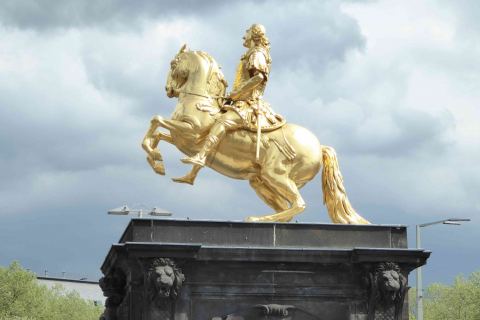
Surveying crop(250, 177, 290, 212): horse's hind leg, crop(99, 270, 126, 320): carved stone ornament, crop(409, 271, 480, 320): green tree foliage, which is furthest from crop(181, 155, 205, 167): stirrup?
crop(409, 271, 480, 320): green tree foliage

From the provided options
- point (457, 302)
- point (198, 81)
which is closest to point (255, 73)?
point (198, 81)

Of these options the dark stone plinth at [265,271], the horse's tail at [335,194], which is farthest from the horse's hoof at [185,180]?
the horse's tail at [335,194]

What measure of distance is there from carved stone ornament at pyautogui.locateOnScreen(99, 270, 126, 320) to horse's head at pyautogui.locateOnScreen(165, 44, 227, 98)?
4.43 metres

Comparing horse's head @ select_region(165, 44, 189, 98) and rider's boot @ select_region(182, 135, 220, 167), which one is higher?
horse's head @ select_region(165, 44, 189, 98)

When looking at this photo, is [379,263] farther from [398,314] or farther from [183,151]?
[183,151]

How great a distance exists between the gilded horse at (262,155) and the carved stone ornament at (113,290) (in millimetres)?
2574

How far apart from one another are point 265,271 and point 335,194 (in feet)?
10.2

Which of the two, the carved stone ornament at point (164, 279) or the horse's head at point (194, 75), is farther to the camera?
the horse's head at point (194, 75)

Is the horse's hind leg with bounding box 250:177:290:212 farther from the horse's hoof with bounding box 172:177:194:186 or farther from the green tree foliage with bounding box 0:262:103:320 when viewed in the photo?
the green tree foliage with bounding box 0:262:103:320

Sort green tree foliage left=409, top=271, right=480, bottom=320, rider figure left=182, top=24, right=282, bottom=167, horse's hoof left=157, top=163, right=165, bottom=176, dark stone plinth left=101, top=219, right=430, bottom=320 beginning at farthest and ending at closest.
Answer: green tree foliage left=409, top=271, right=480, bottom=320 < horse's hoof left=157, top=163, right=165, bottom=176 < rider figure left=182, top=24, right=282, bottom=167 < dark stone plinth left=101, top=219, right=430, bottom=320

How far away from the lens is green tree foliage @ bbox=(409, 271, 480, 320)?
52719 millimetres

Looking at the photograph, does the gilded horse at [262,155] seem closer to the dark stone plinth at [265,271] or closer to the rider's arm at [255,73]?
the rider's arm at [255,73]

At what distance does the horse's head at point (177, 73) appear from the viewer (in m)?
28.7

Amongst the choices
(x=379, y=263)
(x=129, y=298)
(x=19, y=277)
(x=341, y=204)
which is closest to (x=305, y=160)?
(x=341, y=204)
